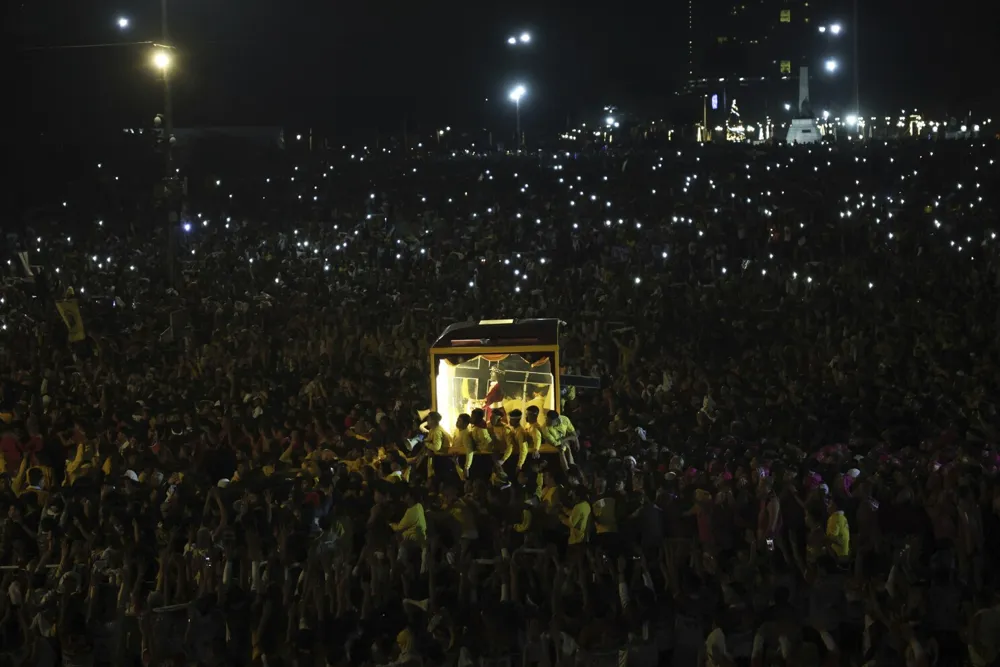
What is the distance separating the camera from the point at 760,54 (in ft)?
285

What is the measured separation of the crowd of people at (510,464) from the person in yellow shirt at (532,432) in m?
0.05

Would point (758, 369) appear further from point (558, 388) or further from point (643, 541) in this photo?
point (643, 541)

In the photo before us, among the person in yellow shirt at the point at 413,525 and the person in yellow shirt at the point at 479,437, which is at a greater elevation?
the person in yellow shirt at the point at 479,437

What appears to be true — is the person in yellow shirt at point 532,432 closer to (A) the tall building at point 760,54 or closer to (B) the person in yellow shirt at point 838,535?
(B) the person in yellow shirt at point 838,535

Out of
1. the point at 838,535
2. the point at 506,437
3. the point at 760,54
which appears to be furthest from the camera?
the point at 760,54

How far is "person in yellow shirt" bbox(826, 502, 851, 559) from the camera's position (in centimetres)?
883

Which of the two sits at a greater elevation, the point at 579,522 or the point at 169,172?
the point at 169,172

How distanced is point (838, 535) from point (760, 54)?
8171cm

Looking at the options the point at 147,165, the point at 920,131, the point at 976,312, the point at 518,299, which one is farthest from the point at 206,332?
the point at 920,131

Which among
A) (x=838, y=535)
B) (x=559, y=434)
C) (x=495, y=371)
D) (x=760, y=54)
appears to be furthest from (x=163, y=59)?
(x=760, y=54)

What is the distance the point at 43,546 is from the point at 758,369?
786cm

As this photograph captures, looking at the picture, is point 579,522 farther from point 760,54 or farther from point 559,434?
point 760,54

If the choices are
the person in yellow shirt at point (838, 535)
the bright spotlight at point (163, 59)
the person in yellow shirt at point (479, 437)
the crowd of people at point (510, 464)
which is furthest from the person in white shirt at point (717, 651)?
the bright spotlight at point (163, 59)

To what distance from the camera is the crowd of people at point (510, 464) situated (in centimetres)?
791
